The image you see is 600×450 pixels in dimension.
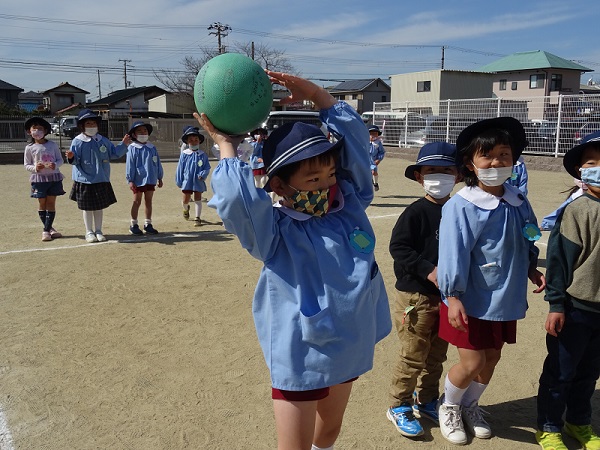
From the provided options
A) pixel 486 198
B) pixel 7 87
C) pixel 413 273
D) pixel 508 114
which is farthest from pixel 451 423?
pixel 7 87

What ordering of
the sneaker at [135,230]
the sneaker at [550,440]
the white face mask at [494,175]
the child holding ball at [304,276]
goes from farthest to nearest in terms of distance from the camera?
the sneaker at [135,230] → the sneaker at [550,440] → the white face mask at [494,175] → the child holding ball at [304,276]

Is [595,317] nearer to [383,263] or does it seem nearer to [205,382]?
[205,382]

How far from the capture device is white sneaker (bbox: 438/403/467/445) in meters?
3.06

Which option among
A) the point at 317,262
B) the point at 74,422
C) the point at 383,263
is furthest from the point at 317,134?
the point at 383,263

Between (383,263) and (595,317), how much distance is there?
161 inches

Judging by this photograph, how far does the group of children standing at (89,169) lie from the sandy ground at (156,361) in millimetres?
765

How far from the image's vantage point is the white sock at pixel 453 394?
3021 millimetres

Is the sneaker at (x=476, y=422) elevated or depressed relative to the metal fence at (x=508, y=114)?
depressed

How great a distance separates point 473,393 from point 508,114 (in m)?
18.8

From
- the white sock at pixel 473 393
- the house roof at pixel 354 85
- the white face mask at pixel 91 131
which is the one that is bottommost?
the white sock at pixel 473 393

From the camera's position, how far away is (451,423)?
3092 millimetres

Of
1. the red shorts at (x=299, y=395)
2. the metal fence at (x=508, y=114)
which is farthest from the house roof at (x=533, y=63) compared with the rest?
the red shorts at (x=299, y=395)

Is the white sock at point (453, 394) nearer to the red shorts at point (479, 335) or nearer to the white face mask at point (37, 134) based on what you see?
the red shorts at point (479, 335)

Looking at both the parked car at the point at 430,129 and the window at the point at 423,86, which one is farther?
the window at the point at 423,86
